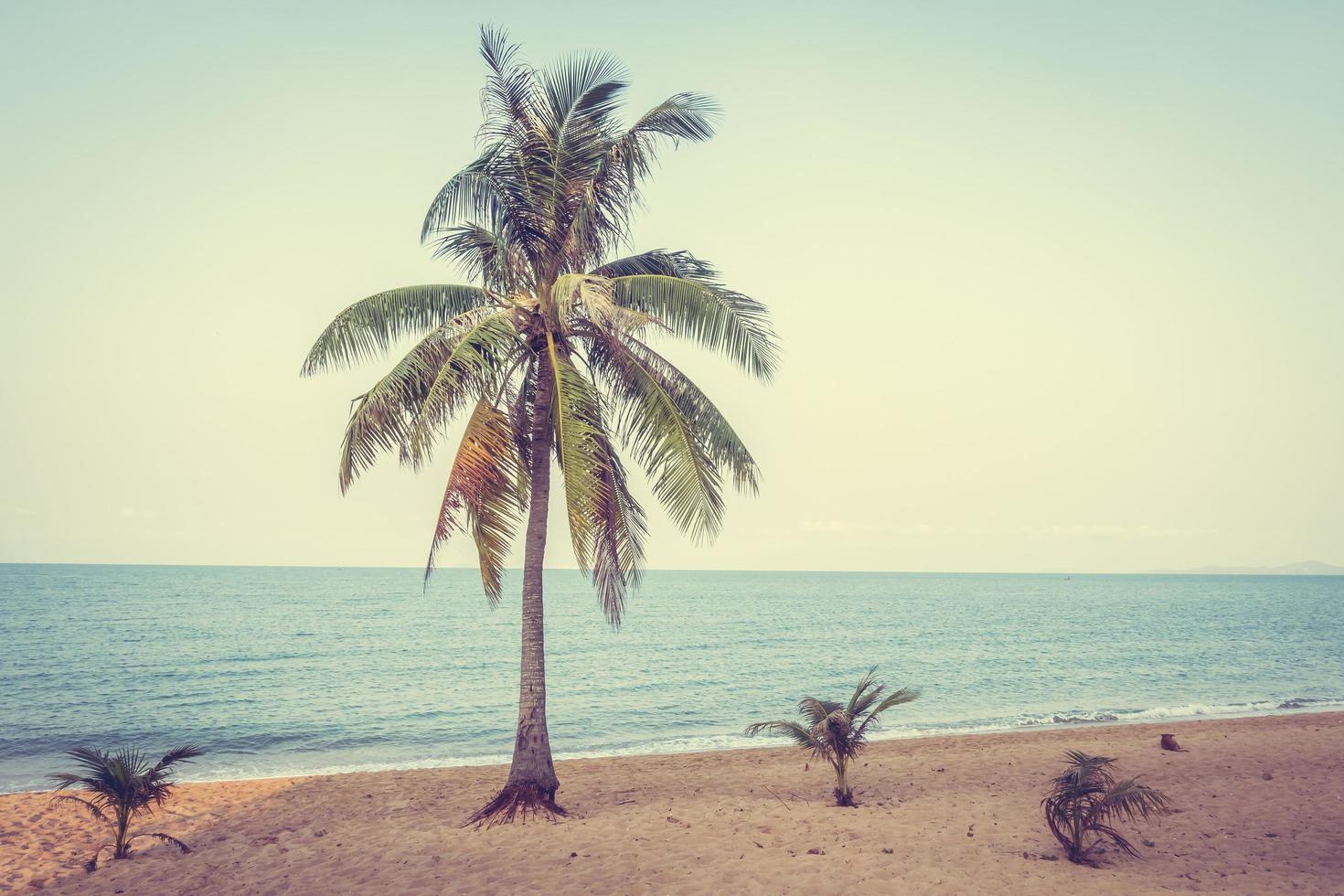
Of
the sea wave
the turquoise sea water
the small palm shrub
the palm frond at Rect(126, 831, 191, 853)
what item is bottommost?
the turquoise sea water

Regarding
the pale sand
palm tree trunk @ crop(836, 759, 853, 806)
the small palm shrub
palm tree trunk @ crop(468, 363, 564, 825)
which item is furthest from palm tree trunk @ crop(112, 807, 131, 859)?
the small palm shrub

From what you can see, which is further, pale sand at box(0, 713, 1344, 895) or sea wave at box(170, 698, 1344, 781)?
sea wave at box(170, 698, 1344, 781)

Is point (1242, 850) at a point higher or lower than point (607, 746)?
higher

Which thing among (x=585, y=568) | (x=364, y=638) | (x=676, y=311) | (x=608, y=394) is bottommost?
(x=364, y=638)

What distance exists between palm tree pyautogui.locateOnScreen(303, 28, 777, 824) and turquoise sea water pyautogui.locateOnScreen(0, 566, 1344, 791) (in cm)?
1000

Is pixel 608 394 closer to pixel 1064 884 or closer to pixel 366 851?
pixel 366 851

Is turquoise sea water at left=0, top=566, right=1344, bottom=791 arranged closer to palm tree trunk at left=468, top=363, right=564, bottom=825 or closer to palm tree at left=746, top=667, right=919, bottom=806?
palm tree trunk at left=468, top=363, right=564, bottom=825

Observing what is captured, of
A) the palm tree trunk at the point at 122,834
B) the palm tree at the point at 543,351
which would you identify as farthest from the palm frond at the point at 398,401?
the palm tree trunk at the point at 122,834

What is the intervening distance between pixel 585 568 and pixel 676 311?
3.49 meters

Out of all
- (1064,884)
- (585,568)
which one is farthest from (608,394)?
(1064,884)

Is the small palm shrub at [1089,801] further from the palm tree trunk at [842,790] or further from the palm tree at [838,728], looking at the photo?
the palm tree trunk at [842,790]

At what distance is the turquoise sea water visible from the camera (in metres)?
20.8

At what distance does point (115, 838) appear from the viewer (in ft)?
34.8

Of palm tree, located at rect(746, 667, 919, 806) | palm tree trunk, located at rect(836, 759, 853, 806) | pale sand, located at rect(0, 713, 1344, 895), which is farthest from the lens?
palm tree trunk, located at rect(836, 759, 853, 806)
